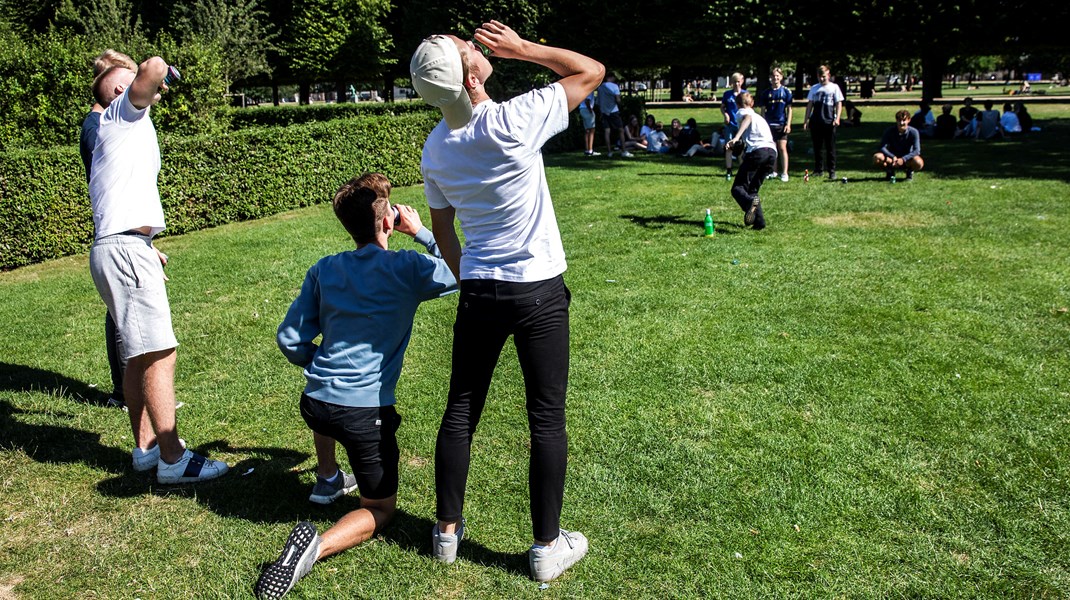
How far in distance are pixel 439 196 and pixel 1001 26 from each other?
1159 inches

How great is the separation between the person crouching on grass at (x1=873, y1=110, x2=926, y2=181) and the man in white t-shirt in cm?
1164

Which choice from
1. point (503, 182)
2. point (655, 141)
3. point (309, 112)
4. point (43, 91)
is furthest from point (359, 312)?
point (309, 112)

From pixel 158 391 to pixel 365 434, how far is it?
1.42 metres

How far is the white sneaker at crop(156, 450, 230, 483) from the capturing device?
413 cm

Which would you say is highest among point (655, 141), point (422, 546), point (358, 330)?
point (655, 141)

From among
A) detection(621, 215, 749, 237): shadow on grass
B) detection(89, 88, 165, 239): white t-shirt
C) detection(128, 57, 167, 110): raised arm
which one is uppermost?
detection(128, 57, 167, 110): raised arm

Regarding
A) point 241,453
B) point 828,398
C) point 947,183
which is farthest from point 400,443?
point 947,183

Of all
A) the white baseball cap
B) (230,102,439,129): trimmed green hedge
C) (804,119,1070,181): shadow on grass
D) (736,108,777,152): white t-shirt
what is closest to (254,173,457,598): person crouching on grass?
the white baseball cap

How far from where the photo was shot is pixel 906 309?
651 cm

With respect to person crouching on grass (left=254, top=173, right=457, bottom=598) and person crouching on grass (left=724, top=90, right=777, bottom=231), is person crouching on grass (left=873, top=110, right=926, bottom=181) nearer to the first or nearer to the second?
person crouching on grass (left=724, top=90, right=777, bottom=231)

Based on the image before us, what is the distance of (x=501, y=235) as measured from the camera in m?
2.96

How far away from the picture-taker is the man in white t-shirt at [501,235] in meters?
2.80

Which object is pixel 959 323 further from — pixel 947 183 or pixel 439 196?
pixel 947 183

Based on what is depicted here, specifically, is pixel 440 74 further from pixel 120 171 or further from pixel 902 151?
pixel 902 151
